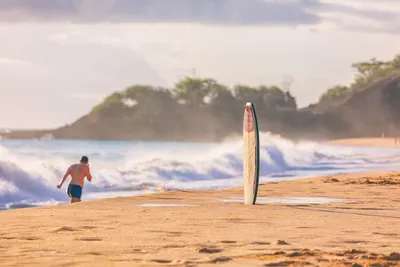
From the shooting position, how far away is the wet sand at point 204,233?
7715mm

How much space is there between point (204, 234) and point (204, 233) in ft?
0.28

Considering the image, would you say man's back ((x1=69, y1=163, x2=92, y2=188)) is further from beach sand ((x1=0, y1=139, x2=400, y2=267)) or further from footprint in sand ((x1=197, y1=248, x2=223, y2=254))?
footprint in sand ((x1=197, y1=248, x2=223, y2=254))

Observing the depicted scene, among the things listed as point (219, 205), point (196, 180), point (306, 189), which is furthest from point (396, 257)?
point (196, 180)

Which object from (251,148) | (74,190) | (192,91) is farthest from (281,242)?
(192,91)

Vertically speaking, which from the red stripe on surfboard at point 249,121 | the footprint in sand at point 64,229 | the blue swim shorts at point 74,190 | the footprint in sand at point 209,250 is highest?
the red stripe on surfboard at point 249,121

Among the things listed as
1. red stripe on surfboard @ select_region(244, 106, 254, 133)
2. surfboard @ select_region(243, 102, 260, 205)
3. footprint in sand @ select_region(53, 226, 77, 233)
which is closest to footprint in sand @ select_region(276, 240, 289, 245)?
footprint in sand @ select_region(53, 226, 77, 233)

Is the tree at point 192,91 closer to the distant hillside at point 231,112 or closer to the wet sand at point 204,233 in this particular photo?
the distant hillside at point 231,112

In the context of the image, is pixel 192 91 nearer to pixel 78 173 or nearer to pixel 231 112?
pixel 231 112

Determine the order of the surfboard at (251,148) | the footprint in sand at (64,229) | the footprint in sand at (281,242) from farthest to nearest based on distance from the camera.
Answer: the surfboard at (251,148) < the footprint in sand at (64,229) < the footprint in sand at (281,242)

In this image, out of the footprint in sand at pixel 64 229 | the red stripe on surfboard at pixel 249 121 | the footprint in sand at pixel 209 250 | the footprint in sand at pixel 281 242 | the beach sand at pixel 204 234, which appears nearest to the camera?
the beach sand at pixel 204 234

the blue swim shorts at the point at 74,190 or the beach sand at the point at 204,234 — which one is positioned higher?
the blue swim shorts at the point at 74,190

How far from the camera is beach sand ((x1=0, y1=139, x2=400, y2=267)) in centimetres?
771

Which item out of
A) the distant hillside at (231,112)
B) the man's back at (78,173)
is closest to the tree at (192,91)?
the distant hillside at (231,112)

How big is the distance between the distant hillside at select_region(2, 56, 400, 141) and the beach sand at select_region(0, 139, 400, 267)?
328 ft
